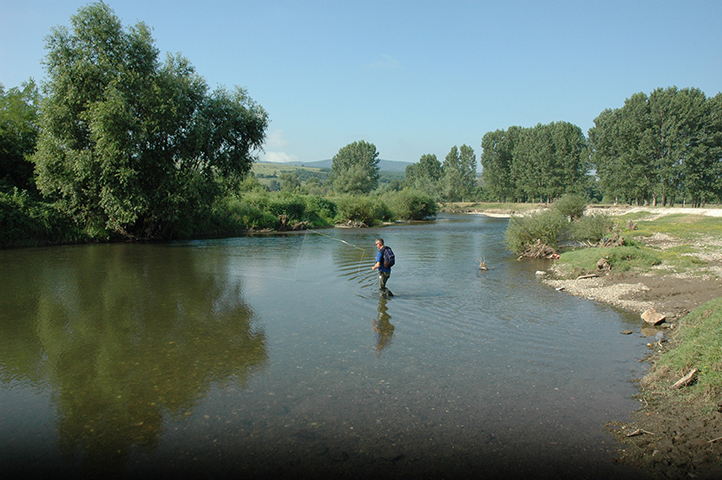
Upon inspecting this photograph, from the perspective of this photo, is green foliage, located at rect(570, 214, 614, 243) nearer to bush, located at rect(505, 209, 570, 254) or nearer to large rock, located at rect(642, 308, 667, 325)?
bush, located at rect(505, 209, 570, 254)

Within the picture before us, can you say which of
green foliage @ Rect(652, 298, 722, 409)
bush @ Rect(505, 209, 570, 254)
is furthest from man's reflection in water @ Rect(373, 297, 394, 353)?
bush @ Rect(505, 209, 570, 254)

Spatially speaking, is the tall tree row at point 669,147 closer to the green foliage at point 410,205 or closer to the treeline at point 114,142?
the green foliage at point 410,205

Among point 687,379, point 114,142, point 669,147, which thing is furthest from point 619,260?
point 669,147

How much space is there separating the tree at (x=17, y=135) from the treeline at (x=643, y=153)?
70.6m

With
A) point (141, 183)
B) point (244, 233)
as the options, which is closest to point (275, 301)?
point (141, 183)

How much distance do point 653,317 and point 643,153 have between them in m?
61.9

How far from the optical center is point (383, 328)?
11578 millimetres

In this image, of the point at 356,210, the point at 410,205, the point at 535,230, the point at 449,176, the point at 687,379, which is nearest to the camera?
the point at 687,379

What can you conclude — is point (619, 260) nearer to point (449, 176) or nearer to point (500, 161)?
point (449, 176)

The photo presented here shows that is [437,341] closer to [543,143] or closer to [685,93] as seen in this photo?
[685,93]

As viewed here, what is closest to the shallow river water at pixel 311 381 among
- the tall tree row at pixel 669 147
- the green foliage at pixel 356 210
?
the green foliage at pixel 356 210

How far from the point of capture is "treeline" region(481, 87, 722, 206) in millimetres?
57562

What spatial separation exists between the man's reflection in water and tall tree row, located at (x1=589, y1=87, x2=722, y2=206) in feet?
205

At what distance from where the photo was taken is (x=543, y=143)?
87375mm
